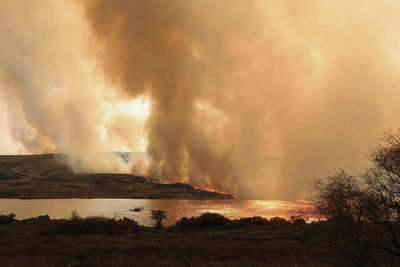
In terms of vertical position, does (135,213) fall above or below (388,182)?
below

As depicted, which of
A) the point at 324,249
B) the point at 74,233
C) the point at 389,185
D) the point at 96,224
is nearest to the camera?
the point at 389,185

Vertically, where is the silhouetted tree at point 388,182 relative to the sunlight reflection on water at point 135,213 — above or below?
above

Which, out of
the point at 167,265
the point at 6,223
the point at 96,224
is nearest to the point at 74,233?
the point at 96,224

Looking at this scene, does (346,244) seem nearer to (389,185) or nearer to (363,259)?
(363,259)

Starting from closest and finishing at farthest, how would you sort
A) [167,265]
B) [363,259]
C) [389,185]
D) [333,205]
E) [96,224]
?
[363,259], [389,185], [167,265], [333,205], [96,224]

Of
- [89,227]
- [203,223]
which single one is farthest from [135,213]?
[89,227]

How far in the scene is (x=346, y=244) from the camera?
15383 millimetres

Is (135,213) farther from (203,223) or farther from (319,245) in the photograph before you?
(319,245)

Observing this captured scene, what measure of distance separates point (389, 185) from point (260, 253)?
55.2 feet

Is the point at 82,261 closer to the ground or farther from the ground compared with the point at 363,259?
closer to the ground

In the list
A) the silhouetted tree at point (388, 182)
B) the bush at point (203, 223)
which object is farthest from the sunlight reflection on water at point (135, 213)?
the silhouetted tree at point (388, 182)

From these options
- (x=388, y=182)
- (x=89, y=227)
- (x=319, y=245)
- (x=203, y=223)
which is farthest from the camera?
(x=203, y=223)

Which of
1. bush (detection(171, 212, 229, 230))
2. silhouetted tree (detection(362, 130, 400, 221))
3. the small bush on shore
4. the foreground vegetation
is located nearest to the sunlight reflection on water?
bush (detection(171, 212, 229, 230))

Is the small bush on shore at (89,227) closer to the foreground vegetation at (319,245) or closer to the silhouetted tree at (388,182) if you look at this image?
the foreground vegetation at (319,245)
